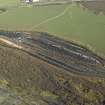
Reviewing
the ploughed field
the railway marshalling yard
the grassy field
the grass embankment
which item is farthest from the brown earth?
the grassy field

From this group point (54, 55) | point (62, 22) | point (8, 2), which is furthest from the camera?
point (8, 2)

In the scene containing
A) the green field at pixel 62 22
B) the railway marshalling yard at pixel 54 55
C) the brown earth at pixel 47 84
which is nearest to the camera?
the brown earth at pixel 47 84

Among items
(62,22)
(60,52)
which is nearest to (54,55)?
(60,52)

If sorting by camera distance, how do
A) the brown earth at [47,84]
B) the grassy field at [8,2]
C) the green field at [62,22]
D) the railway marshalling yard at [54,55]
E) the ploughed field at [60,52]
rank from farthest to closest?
the grassy field at [8,2] → the green field at [62,22] → the ploughed field at [60,52] → the railway marshalling yard at [54,55] → the brown earth at [47,84]

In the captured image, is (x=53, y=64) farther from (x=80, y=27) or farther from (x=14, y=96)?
(x=80, y=27)

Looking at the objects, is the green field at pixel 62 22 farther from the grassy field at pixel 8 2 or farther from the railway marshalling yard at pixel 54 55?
the grassy field at pixel 8 2

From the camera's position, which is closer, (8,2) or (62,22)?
(62,22)

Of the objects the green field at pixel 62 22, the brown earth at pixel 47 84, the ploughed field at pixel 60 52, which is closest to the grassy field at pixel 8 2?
the green field at pixel 62 22

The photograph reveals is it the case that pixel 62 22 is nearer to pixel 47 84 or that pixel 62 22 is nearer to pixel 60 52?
pixel 60 52

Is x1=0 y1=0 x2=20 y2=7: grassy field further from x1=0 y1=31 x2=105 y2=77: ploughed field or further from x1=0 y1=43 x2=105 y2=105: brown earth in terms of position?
x1=0 y1=43 x2=105 y2=105: brown earth
